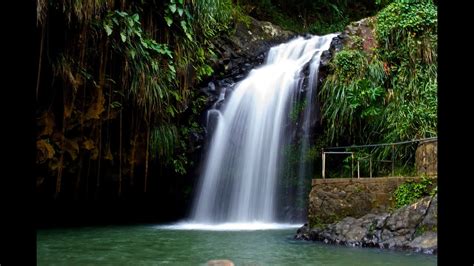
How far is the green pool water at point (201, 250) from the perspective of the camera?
21.5 ft

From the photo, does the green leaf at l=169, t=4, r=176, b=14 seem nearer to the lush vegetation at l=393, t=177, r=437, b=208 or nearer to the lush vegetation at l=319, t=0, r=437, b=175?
the lush vegetation at l=319, t=0, r=437, b=175

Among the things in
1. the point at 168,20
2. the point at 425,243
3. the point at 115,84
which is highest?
the point at 168,20

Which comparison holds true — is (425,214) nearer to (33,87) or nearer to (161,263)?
(161,263)

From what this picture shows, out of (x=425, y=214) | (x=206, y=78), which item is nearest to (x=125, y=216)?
(x=206, y=78)

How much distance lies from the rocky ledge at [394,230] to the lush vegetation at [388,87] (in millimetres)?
2924

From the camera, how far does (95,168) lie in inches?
463

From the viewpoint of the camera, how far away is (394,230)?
743cm

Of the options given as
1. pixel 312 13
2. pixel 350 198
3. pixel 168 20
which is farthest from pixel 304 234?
pixel 312 13

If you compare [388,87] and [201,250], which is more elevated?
[388,87]

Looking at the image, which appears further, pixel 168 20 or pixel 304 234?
pixel 168 20

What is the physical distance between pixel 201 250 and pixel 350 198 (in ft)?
8.50

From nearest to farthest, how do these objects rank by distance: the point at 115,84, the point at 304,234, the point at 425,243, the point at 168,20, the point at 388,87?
the point at 425,243 → the point at 304,234 → the point at 168,20 → the point at 115,84 → the point at 388,87

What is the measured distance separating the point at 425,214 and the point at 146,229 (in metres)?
6.34

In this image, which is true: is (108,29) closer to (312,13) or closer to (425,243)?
(425,243)
